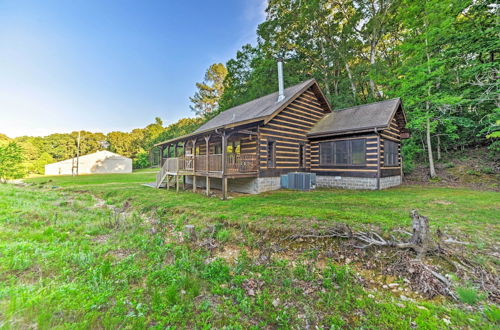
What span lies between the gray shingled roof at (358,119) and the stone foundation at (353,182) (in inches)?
108

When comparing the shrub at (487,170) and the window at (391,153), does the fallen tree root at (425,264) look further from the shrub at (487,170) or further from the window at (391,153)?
the shrub at (487,170)

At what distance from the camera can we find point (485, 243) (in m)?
3.80

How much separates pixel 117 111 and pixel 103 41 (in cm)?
1799

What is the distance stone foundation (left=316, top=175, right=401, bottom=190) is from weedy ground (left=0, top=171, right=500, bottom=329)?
4.25 meters

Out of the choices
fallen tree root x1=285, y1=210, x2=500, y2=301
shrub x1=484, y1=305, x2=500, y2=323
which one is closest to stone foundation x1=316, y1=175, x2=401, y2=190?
fallen tree root x1=285, y1=210, x2=500, y2=301

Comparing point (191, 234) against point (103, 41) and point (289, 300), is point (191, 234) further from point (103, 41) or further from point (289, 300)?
point (103, 41)

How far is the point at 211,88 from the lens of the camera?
38.8 meters

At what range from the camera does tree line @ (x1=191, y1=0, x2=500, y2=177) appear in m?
11.4

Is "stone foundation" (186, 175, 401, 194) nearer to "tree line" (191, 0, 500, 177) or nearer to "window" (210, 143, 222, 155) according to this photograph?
"window" (210, 143, 222, 155)

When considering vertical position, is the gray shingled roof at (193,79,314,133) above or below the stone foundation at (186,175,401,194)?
above

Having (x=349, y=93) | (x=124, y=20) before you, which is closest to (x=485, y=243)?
(x=349, y=93)

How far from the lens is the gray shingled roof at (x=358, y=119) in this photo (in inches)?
410

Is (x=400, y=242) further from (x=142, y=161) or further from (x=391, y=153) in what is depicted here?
(x=142, y=161)

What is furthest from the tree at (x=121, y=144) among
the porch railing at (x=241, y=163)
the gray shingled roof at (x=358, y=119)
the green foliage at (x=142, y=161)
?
the gray shingled roof at (x=358, y=119)
